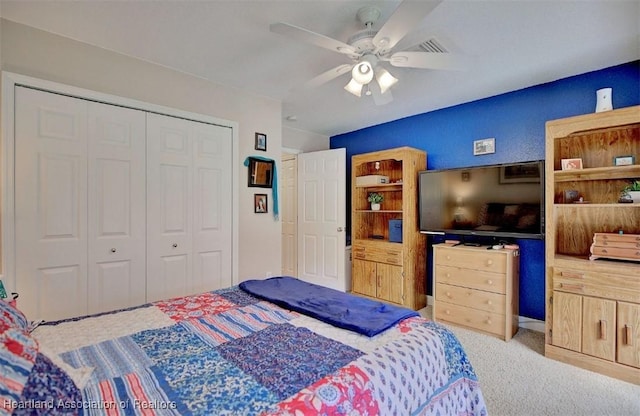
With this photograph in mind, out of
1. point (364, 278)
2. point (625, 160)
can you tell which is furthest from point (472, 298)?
point (625, 160)

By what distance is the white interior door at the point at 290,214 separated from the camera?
4672 millimetres

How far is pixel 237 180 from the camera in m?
3.12

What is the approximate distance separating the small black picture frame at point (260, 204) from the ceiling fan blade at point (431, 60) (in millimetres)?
2011

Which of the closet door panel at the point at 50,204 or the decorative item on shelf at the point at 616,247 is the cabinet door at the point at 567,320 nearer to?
the decorative item on shelf at the point at 616,247

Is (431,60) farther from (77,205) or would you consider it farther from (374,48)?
(77,205)

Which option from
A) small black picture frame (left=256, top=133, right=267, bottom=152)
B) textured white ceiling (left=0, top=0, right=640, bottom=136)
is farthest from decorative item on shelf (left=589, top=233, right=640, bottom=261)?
small black picture frame (left=256, top=133, right=267, bottom=152)

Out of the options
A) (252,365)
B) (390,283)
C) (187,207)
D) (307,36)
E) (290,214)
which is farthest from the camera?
(290,214)

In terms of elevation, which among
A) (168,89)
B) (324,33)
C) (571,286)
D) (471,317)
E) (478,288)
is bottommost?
(471,317)

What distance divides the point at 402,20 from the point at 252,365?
1692 mm

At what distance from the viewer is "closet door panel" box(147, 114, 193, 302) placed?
2570mm

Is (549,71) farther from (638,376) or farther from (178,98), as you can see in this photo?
(178,98)

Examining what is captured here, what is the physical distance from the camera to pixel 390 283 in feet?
12.0

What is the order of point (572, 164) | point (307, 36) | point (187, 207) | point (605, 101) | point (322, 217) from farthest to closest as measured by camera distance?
1. point (322, 217)
2. point (187, 207)
3. point (572, 164)
4. point (605, 101)
5. point (307, 36)

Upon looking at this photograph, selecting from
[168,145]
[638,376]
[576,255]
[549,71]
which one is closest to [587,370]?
[638,376]
